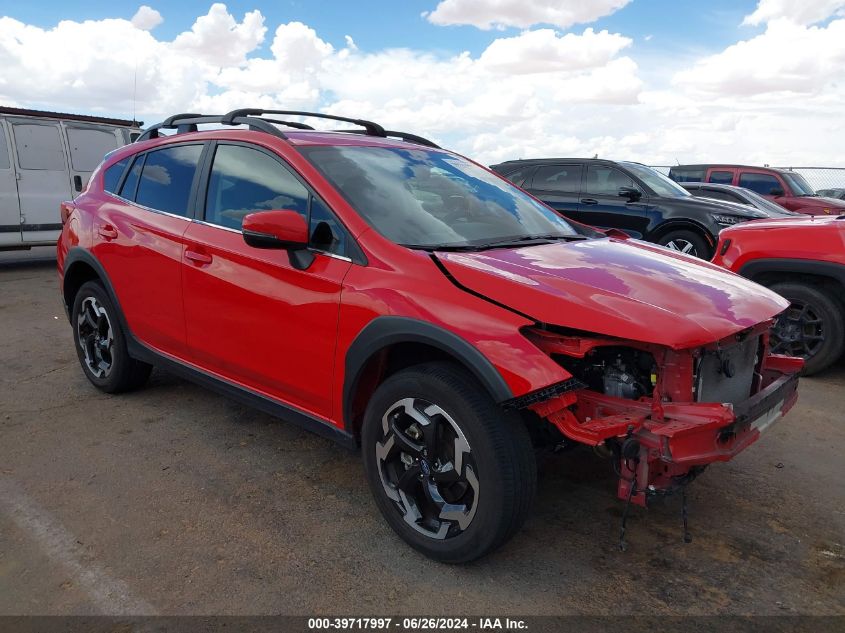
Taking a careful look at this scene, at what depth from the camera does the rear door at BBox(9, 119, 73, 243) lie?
9.90 meters

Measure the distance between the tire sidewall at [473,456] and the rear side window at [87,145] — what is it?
31.1 feet

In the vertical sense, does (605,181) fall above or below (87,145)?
below

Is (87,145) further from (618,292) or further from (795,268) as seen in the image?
(618,292)

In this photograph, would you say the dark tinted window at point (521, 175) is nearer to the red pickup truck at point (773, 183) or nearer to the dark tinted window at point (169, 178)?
the red pickup truck at point (773, 183)

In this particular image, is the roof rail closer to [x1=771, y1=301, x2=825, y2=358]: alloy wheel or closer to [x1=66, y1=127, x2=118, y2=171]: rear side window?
[x1=771, y1=301, x2=825, y2=358]: alloy wheel

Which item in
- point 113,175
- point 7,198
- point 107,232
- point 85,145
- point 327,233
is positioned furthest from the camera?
point 85,145

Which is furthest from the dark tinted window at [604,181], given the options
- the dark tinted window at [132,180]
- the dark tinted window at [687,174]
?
the dark tinted window at [132,180]

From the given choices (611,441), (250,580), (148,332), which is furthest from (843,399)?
(148,332)

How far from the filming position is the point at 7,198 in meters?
9.77

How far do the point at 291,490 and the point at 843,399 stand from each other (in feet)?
13.1

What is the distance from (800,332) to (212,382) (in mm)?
4384

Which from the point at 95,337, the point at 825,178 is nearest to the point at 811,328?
the point at 95,337

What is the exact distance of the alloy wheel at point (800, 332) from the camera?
5230mm

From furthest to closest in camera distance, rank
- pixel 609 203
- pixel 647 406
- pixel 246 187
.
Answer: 1. pixel 609 203
2. pixel 246 187
3. pixel 647 406
